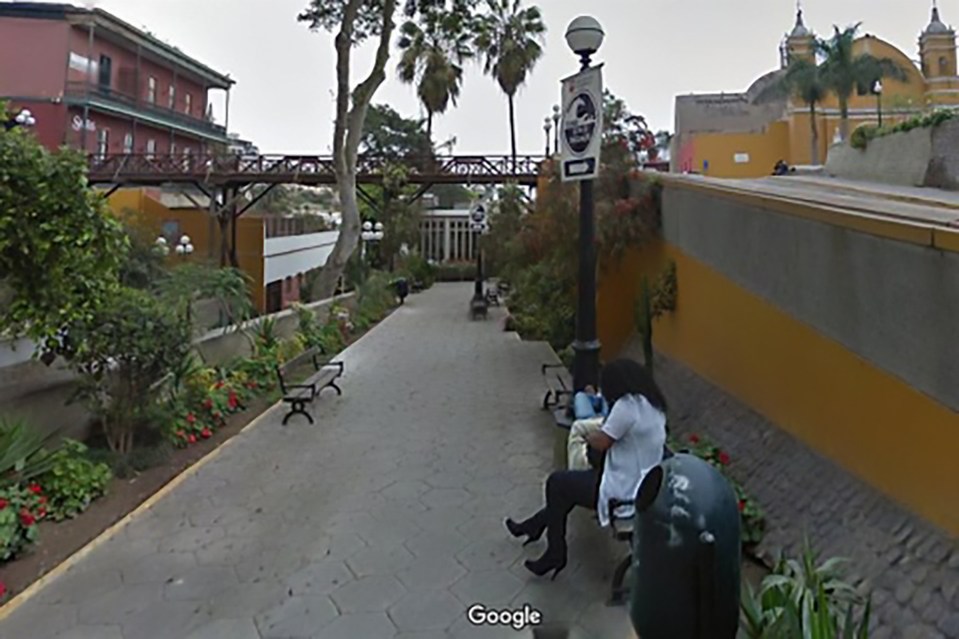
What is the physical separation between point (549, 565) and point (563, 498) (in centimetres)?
39

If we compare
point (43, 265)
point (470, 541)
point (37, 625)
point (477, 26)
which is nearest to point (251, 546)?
point (37, 625)

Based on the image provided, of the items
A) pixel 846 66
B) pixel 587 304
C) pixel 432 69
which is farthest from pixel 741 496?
pixel 432 69

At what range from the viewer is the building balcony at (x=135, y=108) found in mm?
25922

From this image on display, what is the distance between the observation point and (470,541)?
13.0 ft

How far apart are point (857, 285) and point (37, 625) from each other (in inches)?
190

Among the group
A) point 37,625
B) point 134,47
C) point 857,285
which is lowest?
point 37,625

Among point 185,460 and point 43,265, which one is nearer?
point 43,265

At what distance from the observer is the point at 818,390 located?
3.97 meters

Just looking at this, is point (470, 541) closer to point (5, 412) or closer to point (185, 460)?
point (185, 460)

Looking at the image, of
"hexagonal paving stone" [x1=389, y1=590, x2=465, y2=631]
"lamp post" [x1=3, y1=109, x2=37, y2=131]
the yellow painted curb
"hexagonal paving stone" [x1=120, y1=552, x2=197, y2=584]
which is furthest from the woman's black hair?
"lamp post" [x1=3, y1=109, x2=37, y2=131]

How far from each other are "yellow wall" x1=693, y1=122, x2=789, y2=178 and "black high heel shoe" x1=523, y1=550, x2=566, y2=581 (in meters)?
21.2

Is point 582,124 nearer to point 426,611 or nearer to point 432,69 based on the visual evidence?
point 426,611

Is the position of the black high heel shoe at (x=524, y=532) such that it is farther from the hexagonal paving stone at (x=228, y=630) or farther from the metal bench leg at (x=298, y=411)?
the metal bench leg at (x=298, y=411)

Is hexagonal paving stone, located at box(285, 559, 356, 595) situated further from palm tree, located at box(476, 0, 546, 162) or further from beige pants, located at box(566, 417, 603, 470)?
palm tree, located at box(476, 0, 546, 162)
